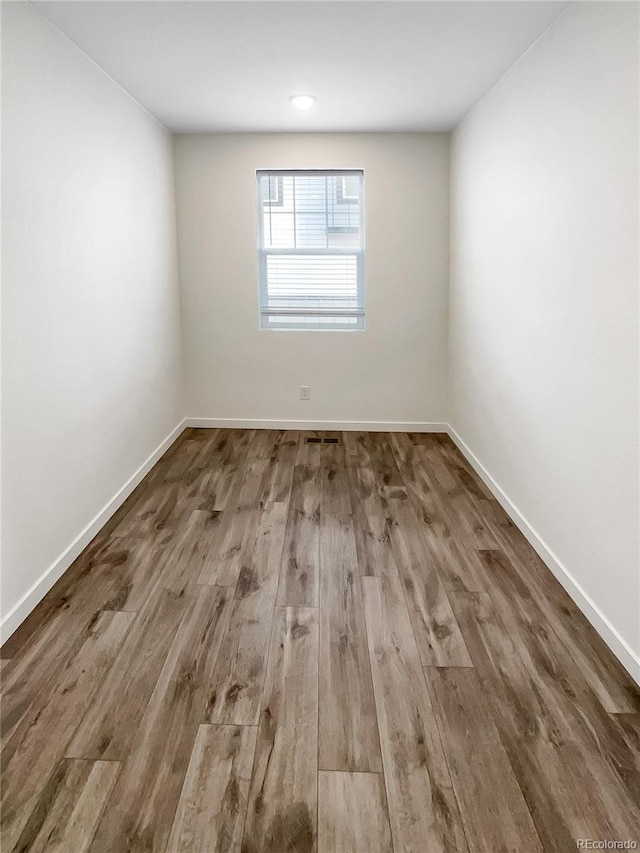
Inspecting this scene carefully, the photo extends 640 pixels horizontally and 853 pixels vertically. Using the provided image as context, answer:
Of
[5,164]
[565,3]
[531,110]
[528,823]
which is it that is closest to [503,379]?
[531,110]

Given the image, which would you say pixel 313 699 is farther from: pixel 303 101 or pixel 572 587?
A: pixel 303 101

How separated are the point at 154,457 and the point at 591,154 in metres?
3.20

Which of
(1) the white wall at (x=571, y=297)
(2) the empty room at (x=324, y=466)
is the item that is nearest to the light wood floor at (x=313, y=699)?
(2) the empty room at (x=324, y=466)

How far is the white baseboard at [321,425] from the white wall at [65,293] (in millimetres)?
1093

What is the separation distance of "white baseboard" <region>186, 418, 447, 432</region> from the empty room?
12.3 inches

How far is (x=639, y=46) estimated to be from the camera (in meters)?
1.87

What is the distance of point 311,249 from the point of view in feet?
15.6

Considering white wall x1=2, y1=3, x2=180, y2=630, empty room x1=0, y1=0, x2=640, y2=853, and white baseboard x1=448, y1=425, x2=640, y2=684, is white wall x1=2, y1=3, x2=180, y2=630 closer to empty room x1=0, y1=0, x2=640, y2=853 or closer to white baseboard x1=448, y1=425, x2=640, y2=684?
empty room x1=0, y1=0, x2=640, y2=853

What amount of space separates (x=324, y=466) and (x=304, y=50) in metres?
2.49

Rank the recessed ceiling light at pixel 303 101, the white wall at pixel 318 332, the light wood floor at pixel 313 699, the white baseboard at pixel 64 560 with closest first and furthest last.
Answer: the light wood floor at pixel 313 699 < the white baseboard at pixel 64 560 < the recessed ceiling light at pixel 303 101 < the white wall at pixel 318 332

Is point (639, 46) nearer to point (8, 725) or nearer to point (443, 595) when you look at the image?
point (443, 595)

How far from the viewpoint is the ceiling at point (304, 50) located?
2430 millimetres

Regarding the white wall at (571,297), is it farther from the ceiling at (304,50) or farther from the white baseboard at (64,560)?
the white baseboard at (64,560)

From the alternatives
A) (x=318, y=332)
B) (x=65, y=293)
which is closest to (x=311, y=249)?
(x=318, y=332)
